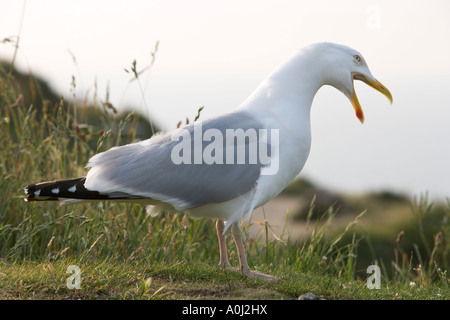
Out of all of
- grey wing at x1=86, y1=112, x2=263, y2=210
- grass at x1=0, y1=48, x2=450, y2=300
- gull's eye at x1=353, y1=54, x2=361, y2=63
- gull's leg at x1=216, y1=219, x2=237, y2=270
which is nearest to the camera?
grass at x1=0, y1=48, x2=450, y2=300

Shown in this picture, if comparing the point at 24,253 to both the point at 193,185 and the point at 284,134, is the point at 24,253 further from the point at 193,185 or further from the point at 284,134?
the point at 284,134

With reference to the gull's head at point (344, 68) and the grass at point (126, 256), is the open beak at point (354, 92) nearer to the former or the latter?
the gull's head at point (344, 68)

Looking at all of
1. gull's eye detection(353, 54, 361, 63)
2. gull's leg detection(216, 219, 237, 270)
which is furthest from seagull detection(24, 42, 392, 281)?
gull's eye detection(353, 54, 361, 63)

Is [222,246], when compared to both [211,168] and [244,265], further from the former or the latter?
[211,168]

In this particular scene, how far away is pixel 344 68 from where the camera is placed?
17.2ft

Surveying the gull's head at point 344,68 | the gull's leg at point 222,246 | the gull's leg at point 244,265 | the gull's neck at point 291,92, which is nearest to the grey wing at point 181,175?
the gull's neck at point 291,92

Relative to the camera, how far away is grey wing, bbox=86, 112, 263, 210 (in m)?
4.68

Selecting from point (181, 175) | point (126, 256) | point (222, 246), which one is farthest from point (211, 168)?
point (126, 256)

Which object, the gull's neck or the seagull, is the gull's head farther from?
the seagull

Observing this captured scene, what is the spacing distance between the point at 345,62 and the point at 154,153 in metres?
1.71

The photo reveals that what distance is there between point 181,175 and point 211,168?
22 cm
